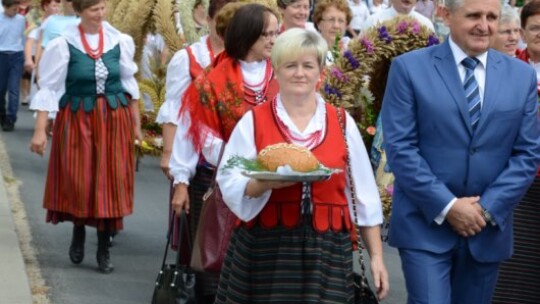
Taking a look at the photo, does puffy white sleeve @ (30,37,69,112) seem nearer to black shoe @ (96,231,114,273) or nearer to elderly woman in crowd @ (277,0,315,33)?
black shoe @ (96,231,114,273)

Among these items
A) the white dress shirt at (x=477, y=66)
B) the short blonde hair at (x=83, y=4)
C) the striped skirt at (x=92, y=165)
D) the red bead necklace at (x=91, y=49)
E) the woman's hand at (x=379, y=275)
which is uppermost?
the white dress shirt at (x=477, y=66)

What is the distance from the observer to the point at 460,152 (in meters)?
5.53

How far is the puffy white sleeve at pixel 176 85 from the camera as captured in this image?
25.2 feet

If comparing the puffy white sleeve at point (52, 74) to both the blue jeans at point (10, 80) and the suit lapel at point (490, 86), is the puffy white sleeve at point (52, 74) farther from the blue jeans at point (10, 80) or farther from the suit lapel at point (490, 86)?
the blue jeans at point (10, 80)

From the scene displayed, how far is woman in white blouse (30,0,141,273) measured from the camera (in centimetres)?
882

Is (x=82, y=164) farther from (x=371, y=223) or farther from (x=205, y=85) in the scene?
(x=371, y=223)

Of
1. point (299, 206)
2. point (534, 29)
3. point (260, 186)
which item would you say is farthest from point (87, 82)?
point (260, 186)

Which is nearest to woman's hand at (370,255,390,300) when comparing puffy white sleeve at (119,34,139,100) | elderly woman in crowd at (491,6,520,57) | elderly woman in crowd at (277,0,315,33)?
elderly woman in crowd at (491,6,520,57)

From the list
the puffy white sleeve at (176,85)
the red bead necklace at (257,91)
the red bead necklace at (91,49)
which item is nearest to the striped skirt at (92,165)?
the red bead necklace at (91,49)

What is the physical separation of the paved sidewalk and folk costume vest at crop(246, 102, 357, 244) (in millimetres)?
2859

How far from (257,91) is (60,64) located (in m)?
2.37

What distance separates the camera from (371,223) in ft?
17.7

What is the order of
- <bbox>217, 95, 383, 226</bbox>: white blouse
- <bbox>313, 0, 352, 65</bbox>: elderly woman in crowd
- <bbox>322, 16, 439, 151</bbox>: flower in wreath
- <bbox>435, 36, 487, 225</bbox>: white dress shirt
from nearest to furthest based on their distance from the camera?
1. <bbox>217, 95, 383, 226</bbox>: white blouse
2. <bbox>435, 36, 487, 225</bbox>: white dress shirt
3. <bbox>322, 16, 439, 151</bbox>: flower in wreath
4. <bbox>313, 0, 352, 65</bbox>: elderly woman in crowd

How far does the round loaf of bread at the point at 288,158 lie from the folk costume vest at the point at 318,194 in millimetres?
216
